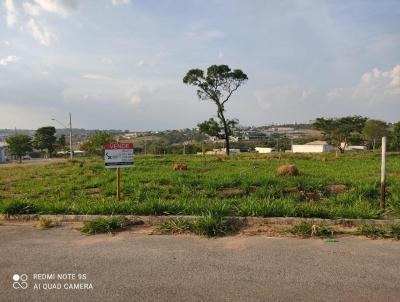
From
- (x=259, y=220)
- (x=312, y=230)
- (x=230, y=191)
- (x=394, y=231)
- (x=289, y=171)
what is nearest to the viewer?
(x=394, y=231)

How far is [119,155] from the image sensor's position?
7727 mm

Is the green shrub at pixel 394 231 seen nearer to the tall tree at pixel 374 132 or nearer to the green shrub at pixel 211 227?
the green shrub at pixel 211 227

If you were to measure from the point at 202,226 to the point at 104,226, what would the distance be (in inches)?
60.5

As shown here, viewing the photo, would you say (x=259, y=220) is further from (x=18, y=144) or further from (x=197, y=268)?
(x=18, y=144)

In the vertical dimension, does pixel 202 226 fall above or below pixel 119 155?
below

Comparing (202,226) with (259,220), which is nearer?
(202,226)

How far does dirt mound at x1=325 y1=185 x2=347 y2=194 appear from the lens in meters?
8.96

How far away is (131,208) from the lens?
679 centimetres

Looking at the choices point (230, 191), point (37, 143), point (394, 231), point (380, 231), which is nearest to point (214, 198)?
point (230, 191)

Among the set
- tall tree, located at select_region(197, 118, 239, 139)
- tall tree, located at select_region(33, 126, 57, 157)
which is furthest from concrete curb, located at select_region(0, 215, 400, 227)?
tall tree, located at select_region(33, 126, 57, 157)

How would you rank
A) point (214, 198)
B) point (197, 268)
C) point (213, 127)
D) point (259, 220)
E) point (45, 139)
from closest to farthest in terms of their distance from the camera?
point (197, 268) → point (259, 220) → point (214, 198) → point (213, 127) → point (45, 139)

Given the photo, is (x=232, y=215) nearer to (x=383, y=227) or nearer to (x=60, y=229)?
(x=383, y=227)

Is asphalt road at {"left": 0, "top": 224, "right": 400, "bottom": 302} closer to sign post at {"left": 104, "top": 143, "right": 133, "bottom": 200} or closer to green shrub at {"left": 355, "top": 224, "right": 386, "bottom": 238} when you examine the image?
green shrub at {"left": 355, "top": 224, "right": 386, "bottom": 238}

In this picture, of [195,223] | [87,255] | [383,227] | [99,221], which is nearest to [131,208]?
[99,221]
